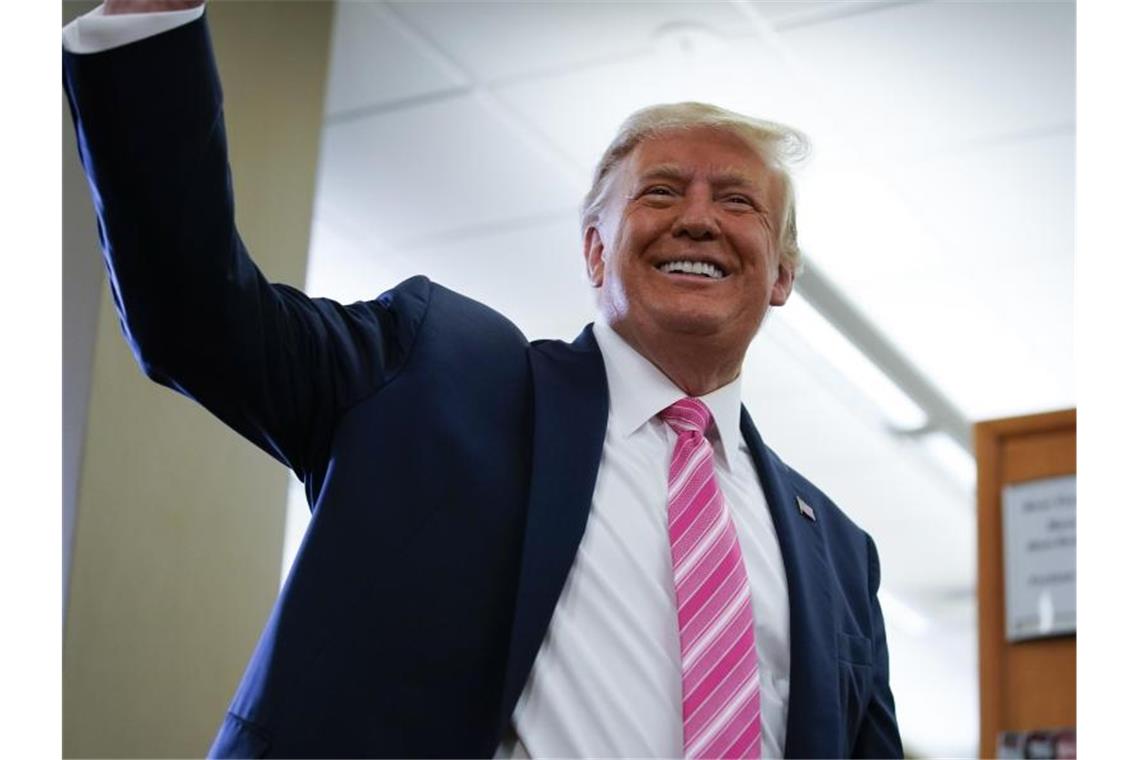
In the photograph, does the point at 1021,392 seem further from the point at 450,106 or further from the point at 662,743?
the point at 662,743

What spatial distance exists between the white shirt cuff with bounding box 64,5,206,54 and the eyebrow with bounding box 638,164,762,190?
0.73 meters

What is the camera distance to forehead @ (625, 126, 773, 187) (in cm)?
182

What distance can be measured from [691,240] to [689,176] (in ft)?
0.28

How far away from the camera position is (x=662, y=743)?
135cm

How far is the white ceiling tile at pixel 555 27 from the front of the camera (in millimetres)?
3521

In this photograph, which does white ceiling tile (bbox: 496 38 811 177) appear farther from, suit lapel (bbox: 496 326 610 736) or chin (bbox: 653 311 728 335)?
suit lapel (bbox: 496 326 610 736)

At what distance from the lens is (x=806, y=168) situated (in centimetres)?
296

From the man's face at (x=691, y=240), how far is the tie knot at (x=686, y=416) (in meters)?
0.12

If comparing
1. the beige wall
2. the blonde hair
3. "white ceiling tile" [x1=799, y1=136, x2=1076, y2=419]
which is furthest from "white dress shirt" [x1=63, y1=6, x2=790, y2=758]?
"white ceiling tile" [x1=799, y1=136, x2=1076, y2=419]

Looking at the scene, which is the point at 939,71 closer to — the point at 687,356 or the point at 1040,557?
the point at 1040,557

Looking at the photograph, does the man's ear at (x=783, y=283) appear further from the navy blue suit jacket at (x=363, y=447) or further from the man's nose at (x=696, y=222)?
the navy blue suit jacket at (x=363, y=447)

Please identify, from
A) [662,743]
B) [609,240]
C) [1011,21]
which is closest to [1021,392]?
[1011,21]

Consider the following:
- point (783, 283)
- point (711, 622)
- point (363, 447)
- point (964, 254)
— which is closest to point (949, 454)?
point (964, 254)

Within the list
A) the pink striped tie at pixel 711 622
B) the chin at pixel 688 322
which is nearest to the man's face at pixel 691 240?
the chin at pixel 688 322
